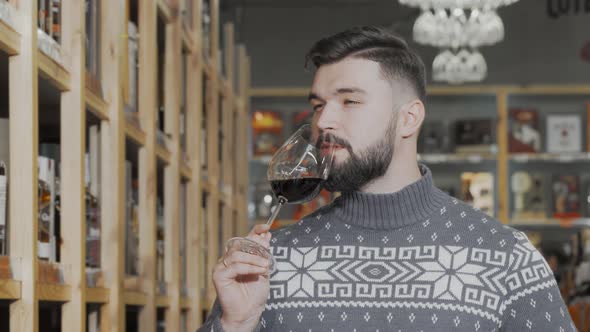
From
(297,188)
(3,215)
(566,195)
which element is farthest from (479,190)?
(3,215)

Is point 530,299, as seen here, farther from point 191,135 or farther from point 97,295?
point 191,135

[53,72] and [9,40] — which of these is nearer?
[9,40]

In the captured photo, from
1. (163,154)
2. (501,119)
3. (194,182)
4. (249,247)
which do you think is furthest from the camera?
(501,119)

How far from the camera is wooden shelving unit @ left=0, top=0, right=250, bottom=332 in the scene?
1.91m

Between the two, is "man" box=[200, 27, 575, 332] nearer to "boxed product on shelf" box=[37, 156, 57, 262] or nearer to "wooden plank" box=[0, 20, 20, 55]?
"boxed product on shelf" box=[37, 156, 57, 262]


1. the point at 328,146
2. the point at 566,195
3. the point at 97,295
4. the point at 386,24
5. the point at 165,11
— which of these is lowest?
the point at 97,295

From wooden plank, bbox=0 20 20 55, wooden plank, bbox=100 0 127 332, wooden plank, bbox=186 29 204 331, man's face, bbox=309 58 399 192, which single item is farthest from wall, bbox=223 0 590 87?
wooden plank, bbox=0 20 20 55

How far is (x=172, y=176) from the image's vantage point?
359cm

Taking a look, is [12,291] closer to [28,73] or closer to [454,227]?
[28,73]

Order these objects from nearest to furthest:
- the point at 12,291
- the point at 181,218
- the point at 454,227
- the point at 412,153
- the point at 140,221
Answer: the point at 12,291 < the point at 454,227 < the point at 412,153 < the point at 140,221 < the point at 181,218

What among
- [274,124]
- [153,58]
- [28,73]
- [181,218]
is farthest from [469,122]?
[28,73]

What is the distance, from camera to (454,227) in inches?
85.0

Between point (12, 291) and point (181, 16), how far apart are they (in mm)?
2010

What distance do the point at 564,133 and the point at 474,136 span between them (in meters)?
0.63
